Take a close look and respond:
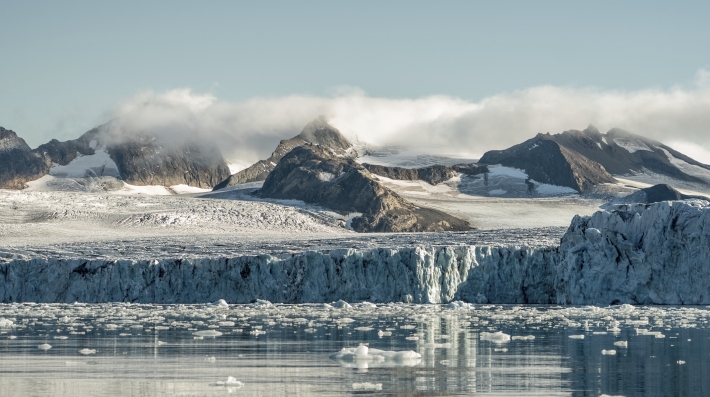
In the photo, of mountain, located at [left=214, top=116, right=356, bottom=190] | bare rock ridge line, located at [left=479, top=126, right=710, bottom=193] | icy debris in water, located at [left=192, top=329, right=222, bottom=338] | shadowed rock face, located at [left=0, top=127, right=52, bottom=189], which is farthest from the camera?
mountain, located at [left=214, top=116, right=356, bottom=190]

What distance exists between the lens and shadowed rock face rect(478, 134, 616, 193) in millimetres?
120750

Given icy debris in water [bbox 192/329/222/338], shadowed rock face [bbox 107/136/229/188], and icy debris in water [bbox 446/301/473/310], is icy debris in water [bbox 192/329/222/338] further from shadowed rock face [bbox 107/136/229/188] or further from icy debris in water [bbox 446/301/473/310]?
shadowed rock face [bbox 107/136/229/188]

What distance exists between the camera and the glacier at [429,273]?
1288 inches

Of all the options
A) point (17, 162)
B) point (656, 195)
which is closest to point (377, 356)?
point (656, 195)

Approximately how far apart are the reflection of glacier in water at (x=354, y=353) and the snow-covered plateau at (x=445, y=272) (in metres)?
4.58

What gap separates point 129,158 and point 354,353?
148287 mm

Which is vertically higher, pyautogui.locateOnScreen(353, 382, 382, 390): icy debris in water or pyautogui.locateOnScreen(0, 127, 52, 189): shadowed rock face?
pyautogui.locateOnScreen(0, 127, 52, 189): shadowed rock face

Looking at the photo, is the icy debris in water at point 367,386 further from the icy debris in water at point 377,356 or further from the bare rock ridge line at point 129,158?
the bare rock ridge line at point 129,158

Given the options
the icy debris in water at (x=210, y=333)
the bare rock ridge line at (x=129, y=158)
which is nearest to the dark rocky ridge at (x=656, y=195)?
the icy debris in water at (x=210, y=333)

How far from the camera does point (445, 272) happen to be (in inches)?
1398

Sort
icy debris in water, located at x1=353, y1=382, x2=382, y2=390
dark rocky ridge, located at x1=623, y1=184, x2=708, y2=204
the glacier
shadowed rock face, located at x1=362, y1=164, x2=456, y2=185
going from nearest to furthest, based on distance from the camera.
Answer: icy debris in water, located at x1=353, y1=382, x2=382, y2=390, the glacier, dark rocky ridge, located at x1=623, y1=184, x2=708, y2=204, shadowed rock face, located at x1=362, y1=164, x2=456, y2=185

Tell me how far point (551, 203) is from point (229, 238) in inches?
2072

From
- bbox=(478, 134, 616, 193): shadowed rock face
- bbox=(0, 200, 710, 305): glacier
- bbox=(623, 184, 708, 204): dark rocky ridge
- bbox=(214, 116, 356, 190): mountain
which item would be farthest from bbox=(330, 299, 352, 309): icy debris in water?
bbox=(214, 116, 356, 190): mountain

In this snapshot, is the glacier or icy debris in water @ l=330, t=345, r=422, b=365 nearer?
icy debris in water @ l=330, t=345, r=422, b=365
